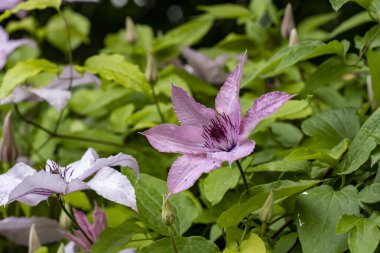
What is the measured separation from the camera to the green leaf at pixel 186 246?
0.60m

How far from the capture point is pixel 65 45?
149 centimetres

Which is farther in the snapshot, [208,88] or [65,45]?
[65,45]

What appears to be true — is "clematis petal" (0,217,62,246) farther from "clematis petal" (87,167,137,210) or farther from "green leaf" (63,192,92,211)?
"clematis petal" (87,167,137,210)

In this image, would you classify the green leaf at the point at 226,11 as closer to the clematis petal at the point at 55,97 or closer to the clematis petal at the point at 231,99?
the clematis petal at the point at 55,97

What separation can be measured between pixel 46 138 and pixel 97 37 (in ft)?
5.51

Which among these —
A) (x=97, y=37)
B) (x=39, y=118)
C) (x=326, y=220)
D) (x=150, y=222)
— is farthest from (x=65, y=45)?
(x=97, y=37)

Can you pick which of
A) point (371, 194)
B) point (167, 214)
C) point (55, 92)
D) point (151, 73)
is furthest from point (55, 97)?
point (371, 194)

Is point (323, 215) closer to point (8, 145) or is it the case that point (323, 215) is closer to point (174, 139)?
point (174, 139)

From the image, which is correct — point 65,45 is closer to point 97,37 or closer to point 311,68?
point 311,68

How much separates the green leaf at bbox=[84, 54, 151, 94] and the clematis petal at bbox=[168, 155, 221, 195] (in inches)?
11.6

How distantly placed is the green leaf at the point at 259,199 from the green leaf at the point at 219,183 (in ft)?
0.17

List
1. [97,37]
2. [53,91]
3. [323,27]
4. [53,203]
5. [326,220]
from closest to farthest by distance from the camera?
[326,220] < [53,91] < [53,203] < [323,27] < [97,37]

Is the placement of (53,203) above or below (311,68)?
below

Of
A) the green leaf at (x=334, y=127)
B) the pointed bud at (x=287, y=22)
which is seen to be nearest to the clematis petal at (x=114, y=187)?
the green leaf at (x=334, y=127)
